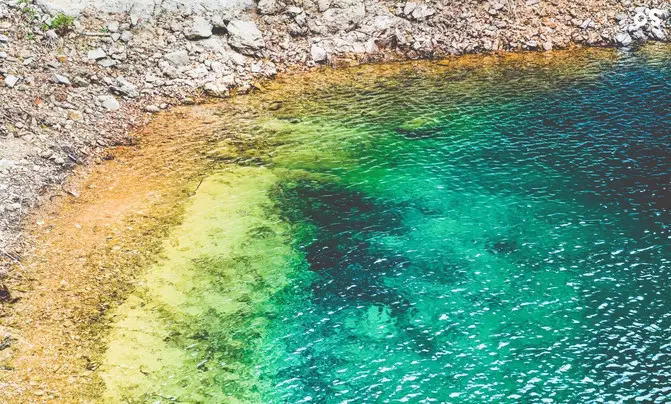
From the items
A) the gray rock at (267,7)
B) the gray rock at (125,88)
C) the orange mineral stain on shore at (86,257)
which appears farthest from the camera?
the gray rock at (267,7)

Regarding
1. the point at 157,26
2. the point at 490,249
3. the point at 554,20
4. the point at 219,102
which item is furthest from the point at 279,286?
the point at 554,20

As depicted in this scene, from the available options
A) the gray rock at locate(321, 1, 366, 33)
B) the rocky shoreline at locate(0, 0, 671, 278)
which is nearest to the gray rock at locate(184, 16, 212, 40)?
the rocky shoreline at locate(0, 0, 671, 278)

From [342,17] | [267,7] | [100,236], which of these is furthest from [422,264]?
[267,7]

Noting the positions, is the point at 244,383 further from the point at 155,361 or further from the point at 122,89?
the point at 122,89

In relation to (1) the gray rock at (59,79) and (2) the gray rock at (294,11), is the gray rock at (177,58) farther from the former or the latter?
(2) the gray rock at (294,11)

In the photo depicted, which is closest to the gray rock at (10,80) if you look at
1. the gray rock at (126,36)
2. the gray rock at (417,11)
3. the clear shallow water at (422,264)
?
the gray rock at (126,36)
